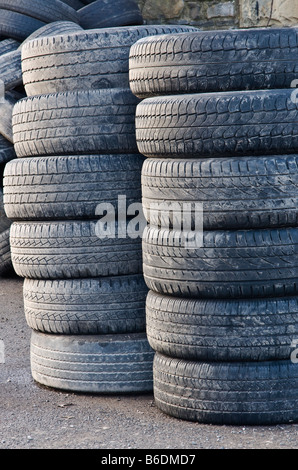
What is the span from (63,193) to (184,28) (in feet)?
3.42

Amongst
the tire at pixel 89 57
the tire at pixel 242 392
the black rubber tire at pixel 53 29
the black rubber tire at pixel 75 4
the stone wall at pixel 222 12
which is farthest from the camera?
the stone wall at pixel 222 12

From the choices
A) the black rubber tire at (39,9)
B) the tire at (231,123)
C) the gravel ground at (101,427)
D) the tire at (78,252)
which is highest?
the black rubber tire at (39,9)

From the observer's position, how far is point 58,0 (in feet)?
22.6

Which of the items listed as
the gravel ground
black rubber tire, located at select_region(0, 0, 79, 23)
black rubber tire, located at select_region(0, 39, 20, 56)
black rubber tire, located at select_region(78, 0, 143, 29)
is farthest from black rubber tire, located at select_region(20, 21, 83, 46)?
the gravel ground

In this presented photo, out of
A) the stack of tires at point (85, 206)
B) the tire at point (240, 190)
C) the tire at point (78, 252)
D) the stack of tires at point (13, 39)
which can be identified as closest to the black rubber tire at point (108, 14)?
the stack of tires at point (13, 39)

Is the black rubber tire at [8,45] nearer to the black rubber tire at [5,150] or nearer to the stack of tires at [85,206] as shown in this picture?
the black rubber tire at [5,150]

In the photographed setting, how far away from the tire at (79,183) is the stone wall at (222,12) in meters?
5.02

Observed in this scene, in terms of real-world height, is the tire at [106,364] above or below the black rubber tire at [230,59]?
below

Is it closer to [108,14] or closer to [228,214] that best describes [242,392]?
[228,214]

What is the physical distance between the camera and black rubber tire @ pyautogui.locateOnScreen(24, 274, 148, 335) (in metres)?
3.78

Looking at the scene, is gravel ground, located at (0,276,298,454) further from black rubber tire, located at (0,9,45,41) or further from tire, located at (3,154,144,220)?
black rubber tire, located at (0,9,45,41)

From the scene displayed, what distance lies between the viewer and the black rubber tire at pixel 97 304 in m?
3.78
